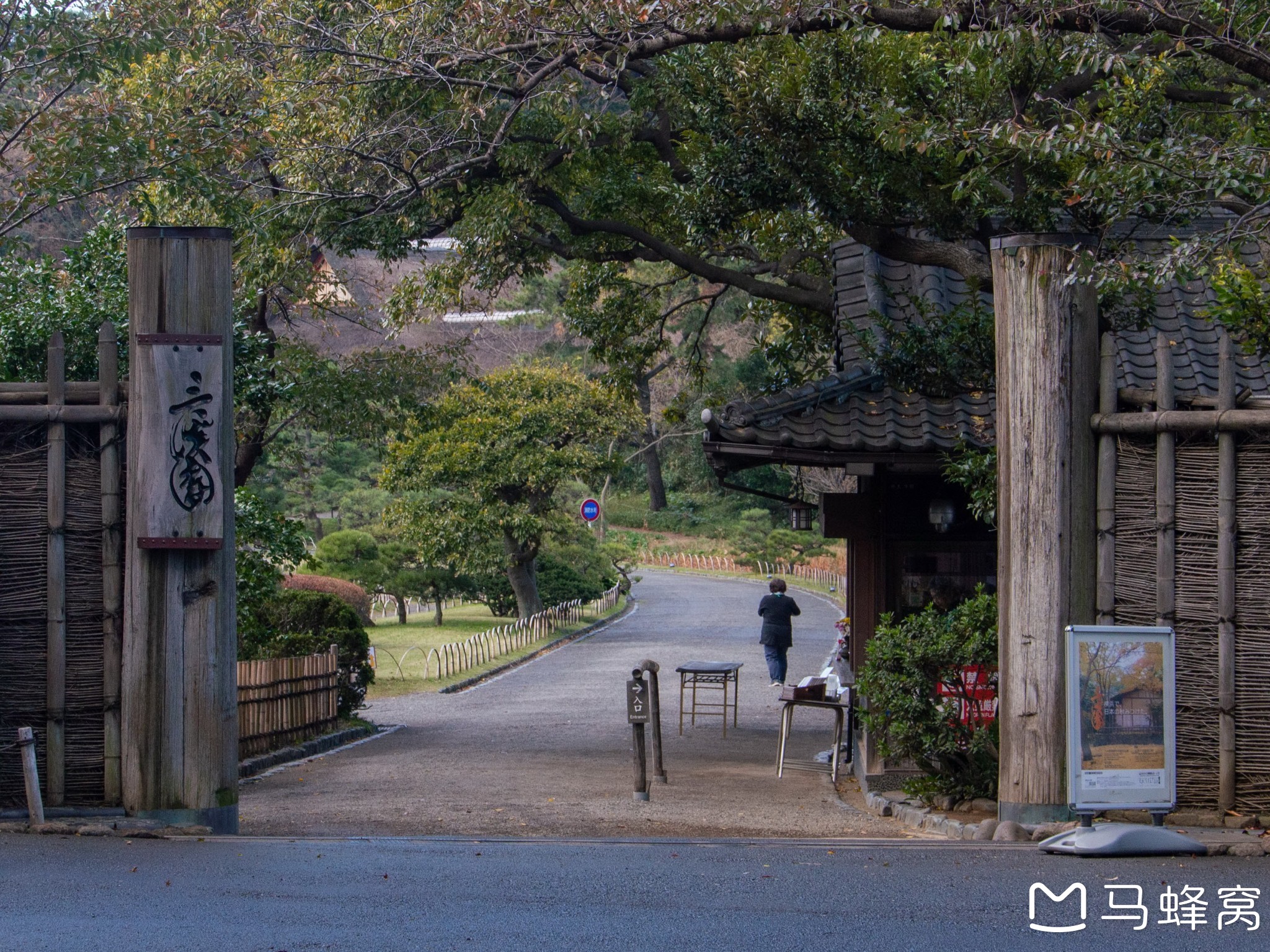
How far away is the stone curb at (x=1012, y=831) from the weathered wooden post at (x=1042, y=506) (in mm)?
102

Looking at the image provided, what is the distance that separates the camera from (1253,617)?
25.2ft

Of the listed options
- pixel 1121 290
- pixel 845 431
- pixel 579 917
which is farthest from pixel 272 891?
pixel 1121 290

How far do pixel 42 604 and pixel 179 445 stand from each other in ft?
4.40

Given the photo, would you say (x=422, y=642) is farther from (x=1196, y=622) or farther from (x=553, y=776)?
(x=1196, y=622)

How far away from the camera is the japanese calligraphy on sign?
8094 mm

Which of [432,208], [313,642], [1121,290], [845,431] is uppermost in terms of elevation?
[432,208]

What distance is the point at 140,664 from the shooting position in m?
8.15

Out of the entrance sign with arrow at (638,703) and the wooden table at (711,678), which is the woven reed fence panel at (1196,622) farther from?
the wooden table at (711,678)

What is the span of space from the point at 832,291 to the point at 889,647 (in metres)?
5.98

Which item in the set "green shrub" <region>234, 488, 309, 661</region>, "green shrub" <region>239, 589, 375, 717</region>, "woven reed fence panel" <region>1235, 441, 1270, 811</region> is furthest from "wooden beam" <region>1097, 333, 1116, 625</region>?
"green shrub" <region>239, 589, 375, 717</region>

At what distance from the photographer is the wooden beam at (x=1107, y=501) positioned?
7957mm

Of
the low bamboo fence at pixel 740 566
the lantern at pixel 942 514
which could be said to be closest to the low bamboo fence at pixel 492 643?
the low bamboo fence at pixel 740 566

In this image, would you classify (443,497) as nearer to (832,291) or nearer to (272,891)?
(832,291)
